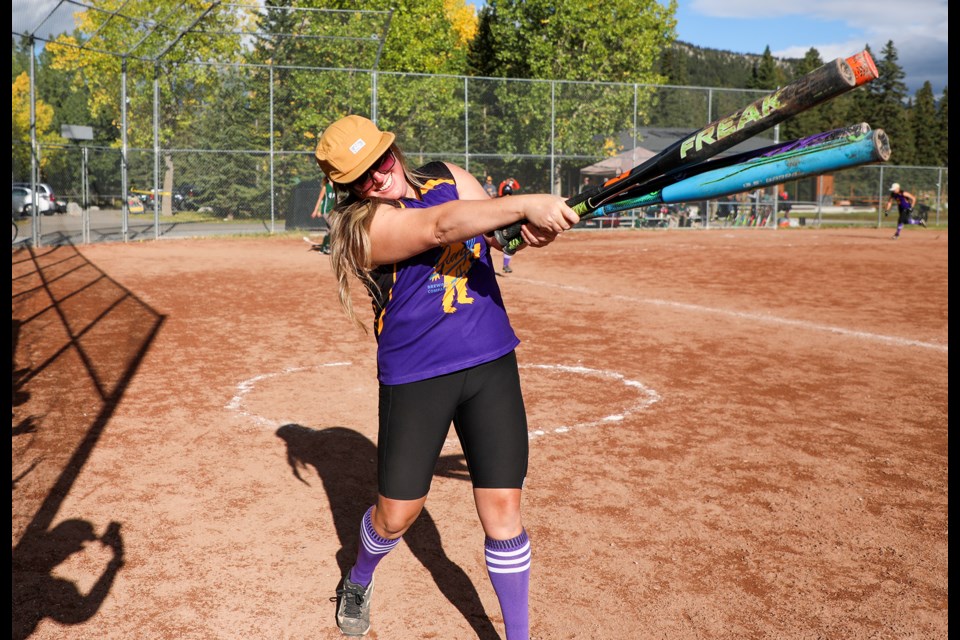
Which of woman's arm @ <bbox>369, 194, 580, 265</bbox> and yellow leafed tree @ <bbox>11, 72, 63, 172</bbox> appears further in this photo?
yellow leafed tree @ <bbox>11, 72, 63, 172</bbox>

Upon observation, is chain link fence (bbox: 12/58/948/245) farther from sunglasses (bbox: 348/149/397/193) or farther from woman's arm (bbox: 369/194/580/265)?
woman's arm (bbox: 369/194/580/265)

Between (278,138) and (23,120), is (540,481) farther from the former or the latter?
(23,120)

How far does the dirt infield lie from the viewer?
398 cm

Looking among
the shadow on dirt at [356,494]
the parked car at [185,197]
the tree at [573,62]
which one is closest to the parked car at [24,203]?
the parked car at [185,197]

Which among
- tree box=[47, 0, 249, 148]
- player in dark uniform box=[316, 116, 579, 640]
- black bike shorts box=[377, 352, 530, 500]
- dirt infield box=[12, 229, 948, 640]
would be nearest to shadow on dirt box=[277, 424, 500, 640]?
dirt infield box=[12, 229, 948, 640]

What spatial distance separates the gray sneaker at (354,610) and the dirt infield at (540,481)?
97mm

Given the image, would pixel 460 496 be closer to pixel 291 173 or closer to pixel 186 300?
pixel 186 300

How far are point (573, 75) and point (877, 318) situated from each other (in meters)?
35.4

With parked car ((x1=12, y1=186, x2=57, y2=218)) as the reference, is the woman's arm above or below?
below

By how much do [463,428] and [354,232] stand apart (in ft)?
3.03

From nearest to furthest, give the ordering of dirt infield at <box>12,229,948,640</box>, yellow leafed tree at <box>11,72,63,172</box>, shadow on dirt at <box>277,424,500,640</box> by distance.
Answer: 1. dirt infield at <box>12,229,948,640</box>
2. shadow on dirt at <box>277,424,500,640</box>
3. yellow leafed tree at <box>11,72,63,172</box>

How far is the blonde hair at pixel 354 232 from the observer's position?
323 centimetres

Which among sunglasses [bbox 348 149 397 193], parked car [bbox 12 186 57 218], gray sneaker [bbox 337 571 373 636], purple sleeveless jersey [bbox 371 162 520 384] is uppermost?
parked car [bbox 12 186 57 218]

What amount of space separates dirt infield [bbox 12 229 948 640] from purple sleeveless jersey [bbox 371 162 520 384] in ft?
4.24
